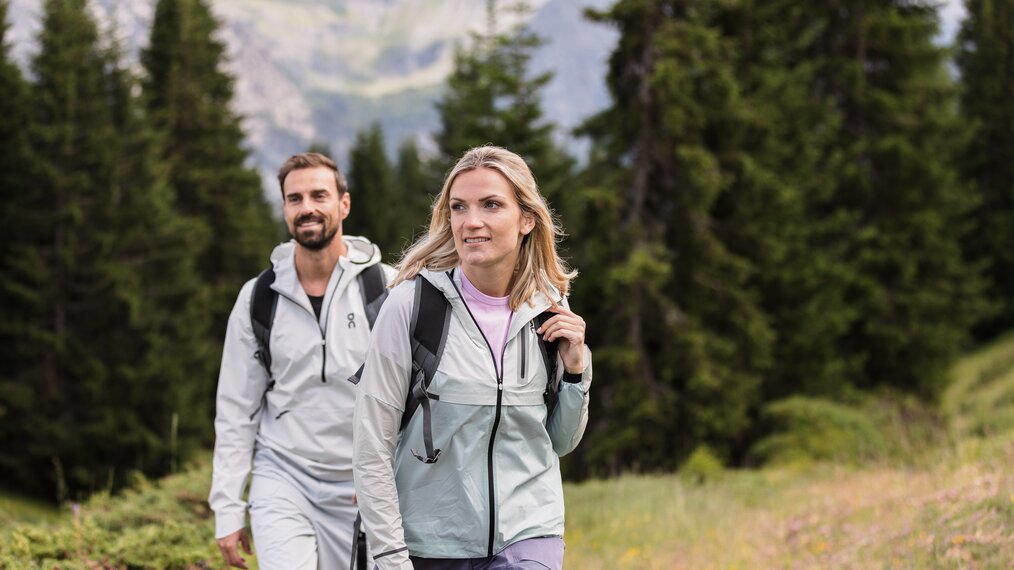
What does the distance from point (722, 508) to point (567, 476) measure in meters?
9.63

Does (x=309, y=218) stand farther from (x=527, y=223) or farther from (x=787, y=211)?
(x=787, y=211)

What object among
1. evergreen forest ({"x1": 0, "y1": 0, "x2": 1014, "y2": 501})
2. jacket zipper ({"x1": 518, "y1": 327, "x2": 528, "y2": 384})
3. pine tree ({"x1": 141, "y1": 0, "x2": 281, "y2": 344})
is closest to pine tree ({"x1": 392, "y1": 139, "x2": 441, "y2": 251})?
pine tree ({"x1": 141, "y1": 0, "x2": 281, "y2": 344})

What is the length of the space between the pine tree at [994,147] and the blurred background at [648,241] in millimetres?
4304

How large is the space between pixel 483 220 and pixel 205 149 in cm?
3105

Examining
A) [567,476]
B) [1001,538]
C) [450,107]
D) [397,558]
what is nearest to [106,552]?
[397,558]

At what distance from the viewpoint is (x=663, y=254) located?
63.7ft

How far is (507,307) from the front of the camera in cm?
323

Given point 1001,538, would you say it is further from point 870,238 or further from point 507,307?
point 870,238

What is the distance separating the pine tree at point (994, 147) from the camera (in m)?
37.2

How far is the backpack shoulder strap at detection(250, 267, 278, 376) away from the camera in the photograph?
4406 millimetres

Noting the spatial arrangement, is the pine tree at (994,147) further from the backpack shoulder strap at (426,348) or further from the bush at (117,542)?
the backpack shoulder strap at (426,348)

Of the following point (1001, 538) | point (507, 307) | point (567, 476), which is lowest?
point (567, 476)

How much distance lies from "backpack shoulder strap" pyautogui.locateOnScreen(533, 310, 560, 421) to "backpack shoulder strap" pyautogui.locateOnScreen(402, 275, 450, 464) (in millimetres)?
362

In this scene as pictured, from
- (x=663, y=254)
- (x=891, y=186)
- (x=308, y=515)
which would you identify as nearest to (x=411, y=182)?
(x=891, y=186)
